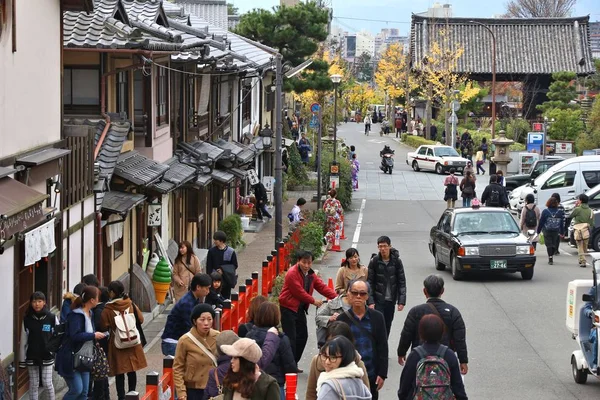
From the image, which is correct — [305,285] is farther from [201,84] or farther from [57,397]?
[201,84]

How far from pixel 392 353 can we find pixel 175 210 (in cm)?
1062

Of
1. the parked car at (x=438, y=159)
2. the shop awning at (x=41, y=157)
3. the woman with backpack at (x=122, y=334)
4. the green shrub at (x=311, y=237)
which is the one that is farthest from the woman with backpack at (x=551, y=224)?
the parked car at (x=438, y=159)

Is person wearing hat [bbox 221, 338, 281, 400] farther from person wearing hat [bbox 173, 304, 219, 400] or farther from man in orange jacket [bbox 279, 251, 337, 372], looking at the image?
man in orange jacket [bbox 279, 251, 337, 372]

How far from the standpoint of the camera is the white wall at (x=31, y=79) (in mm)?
13156

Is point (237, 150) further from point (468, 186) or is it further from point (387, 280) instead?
point (387, 280)

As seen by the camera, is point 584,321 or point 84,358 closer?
point 84,358

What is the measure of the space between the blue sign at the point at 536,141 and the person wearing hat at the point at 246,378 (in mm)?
43519

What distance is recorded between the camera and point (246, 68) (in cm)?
3378

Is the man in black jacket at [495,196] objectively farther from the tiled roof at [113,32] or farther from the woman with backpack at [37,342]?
the woman with backpack at [37,342]

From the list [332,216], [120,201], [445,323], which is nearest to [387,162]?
[332,216]

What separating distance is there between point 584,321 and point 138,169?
9090 millimetres

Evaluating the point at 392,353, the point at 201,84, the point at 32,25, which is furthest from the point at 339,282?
the point at 201,84

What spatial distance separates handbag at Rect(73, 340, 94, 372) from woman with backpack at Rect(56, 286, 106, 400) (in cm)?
2

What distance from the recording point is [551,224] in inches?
1057
